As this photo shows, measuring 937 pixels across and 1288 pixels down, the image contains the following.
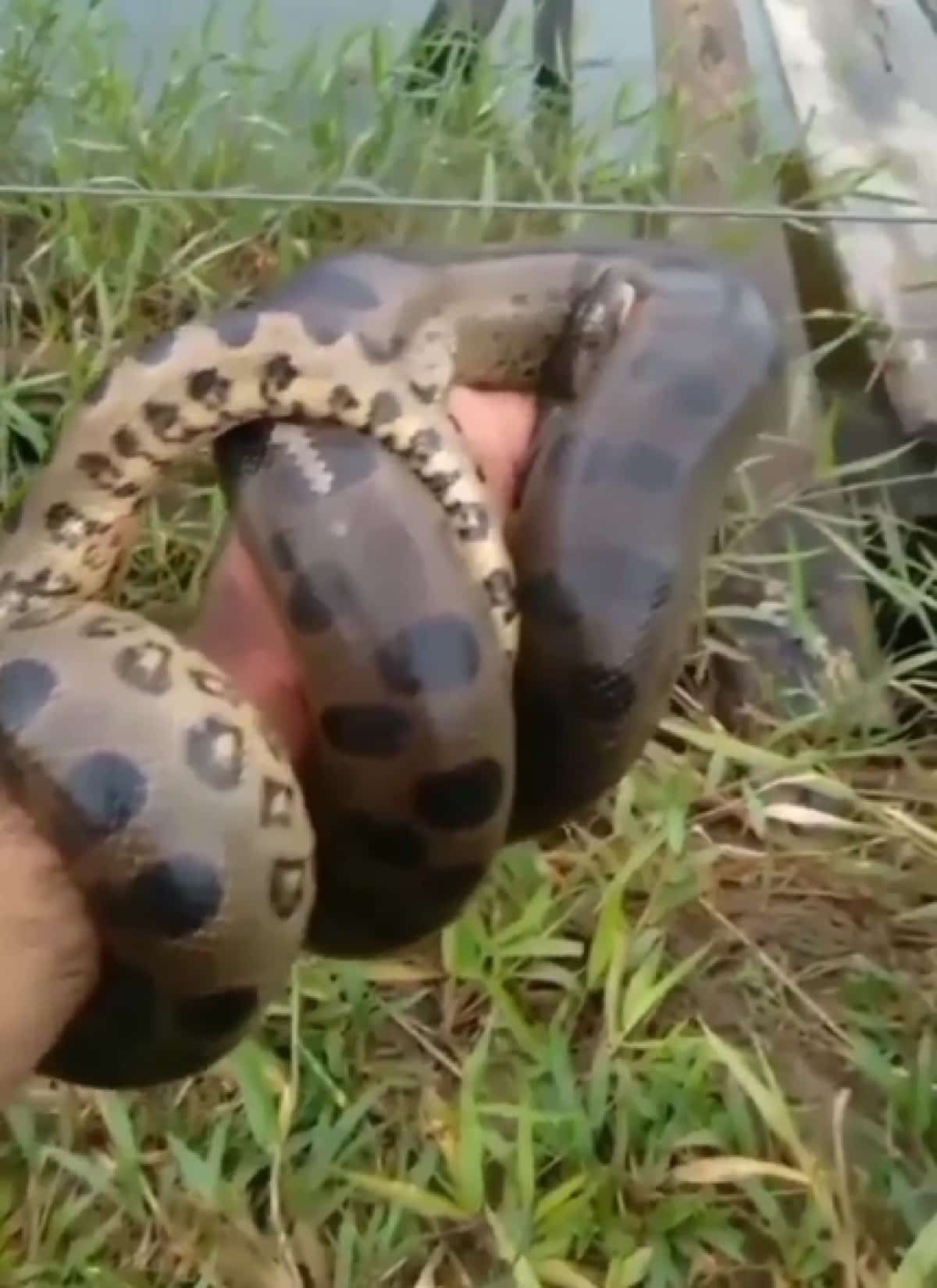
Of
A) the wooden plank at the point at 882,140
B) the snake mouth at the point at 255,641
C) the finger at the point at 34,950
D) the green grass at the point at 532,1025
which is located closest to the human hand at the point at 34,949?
the finger at the point at 34,950

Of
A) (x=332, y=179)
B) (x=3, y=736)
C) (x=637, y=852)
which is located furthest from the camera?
(x=332, y=179)

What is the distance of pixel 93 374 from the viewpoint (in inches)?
81.2

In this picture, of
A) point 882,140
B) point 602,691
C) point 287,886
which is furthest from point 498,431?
point 882,140

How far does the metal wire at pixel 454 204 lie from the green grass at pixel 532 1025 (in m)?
0.05

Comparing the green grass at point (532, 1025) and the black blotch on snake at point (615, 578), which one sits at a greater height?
the black blotch on snake at point (615, 578)

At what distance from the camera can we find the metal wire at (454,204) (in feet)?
5.23

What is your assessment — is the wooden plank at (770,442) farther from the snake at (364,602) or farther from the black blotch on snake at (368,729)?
the black blotch on snake at (368,729)

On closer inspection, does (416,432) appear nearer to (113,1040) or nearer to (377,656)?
(377,656)

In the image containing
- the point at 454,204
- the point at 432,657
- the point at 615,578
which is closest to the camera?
the point at 432,657

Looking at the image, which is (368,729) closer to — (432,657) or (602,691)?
(432,657)

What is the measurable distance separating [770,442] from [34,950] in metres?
1.48

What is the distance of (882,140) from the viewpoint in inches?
101

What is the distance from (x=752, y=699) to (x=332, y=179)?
0.79 meters

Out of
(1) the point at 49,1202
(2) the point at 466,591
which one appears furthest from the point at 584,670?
(1) the point at 49,1202
